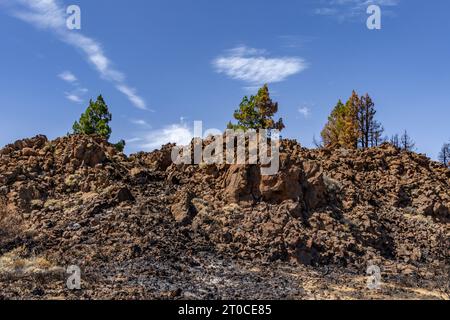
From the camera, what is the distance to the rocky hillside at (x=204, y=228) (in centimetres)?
1466

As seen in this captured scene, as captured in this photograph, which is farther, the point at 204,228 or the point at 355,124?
the point at 355,124

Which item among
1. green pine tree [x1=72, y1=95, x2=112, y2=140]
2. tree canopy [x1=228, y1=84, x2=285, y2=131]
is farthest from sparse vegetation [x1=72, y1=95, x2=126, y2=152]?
tree canopy [x1=228, y1=84, x2=285, y2=131]

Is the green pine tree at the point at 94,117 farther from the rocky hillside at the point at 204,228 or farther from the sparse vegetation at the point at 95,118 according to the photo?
the rocky hillside at the point at 204,228

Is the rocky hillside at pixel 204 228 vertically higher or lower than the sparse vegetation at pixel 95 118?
lower

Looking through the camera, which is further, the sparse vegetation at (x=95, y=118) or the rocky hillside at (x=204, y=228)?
the sparse vegetation at (x=95, y=118)

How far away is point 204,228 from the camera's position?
62.7 ft

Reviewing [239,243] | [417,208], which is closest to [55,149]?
[239,243]

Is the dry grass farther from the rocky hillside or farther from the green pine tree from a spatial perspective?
the green pine tree

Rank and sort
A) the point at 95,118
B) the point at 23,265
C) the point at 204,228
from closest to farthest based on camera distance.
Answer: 1. the point at 23,265
2. the point at 204,228
3. the point at 95,118

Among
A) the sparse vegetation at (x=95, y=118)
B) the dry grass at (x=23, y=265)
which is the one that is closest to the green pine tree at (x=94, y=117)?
the sparse vegetation at (x=95, y=118)

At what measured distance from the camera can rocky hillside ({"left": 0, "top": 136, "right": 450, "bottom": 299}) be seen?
1466 centimetres

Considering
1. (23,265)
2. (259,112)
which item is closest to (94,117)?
(259,112)

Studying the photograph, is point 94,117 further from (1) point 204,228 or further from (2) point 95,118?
(1) point 204,228

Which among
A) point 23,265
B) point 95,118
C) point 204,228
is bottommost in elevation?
point 23,265
